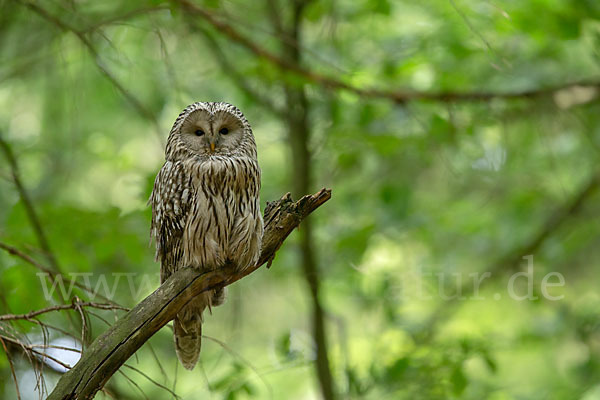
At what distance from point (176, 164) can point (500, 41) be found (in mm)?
3919

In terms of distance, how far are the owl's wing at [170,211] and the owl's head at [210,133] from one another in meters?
0.09

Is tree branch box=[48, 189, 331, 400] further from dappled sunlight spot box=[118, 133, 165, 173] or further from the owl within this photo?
dappled sunlight spot box=[118, 133, 165, 173]

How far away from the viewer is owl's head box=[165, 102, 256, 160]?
8.63ft

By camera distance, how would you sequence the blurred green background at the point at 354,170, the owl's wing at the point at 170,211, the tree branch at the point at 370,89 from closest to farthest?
1. the owl's wing at the point at 170,211
2. the tree branch at the point at 370,89
3. the blurred green background at the point at 354,170

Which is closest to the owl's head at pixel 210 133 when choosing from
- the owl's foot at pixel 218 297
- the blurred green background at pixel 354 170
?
the owl's foot at pixel 218 297

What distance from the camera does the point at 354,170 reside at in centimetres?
586

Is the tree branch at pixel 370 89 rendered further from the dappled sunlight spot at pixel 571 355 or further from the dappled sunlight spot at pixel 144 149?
the dappled sunlight spot at pixel 144 149

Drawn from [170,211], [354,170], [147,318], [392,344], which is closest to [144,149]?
[354,170]

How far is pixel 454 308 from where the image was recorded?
6.03 meters

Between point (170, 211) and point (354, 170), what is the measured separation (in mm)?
3217

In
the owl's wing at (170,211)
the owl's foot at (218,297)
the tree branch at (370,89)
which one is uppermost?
the tree branch at (370,89)

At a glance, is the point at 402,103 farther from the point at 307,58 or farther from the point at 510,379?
the point at 510,379

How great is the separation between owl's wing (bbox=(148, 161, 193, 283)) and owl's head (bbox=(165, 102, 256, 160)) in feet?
0.30

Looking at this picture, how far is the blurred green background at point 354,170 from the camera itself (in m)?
4.27
